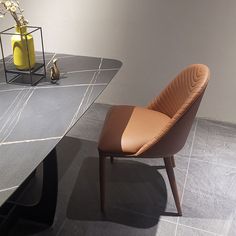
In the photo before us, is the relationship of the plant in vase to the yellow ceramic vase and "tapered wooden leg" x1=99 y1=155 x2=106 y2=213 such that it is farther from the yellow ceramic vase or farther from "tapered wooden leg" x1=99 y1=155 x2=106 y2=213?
"tapered wooden leg" x1=99 y1=155 x2=106 y2=213

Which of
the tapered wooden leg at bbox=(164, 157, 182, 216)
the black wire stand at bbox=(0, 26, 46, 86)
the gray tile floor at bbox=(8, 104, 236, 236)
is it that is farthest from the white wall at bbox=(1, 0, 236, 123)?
the tapered wooden leg at bbox=(164, 157, 182, 216)

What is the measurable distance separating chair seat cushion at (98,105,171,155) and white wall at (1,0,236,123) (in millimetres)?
953

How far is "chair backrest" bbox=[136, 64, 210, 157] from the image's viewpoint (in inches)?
58.8

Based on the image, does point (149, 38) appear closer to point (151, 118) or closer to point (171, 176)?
point (151, 118)

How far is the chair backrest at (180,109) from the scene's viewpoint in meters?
1.49

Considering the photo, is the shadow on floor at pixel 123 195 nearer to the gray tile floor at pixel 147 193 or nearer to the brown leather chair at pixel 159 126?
the gray tile floor at pixel 147 193

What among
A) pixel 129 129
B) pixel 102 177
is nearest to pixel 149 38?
pixel 129 129

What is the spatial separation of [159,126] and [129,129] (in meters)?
0.18

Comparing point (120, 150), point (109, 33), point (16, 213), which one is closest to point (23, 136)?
point (120, 150)

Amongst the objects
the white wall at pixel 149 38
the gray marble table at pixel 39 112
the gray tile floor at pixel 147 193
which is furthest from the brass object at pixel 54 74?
the white wall at pixel 149 38

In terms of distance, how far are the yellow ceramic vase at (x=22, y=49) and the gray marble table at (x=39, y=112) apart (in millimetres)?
128

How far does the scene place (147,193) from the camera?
197 centimetres

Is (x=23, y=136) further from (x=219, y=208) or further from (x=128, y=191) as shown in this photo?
(x=219, y=208)

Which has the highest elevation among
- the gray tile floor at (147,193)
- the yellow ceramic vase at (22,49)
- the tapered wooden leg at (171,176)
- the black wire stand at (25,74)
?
the yellow ceramic vase at (22,49)
